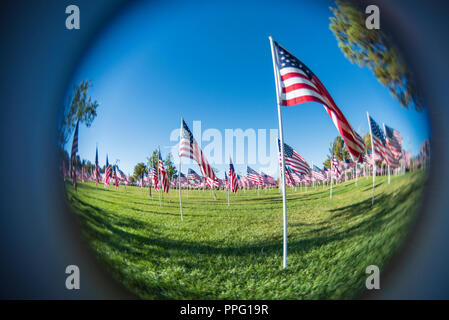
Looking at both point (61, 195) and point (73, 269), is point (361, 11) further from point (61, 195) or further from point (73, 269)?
point (73, 269)

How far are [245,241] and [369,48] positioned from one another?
2269mm

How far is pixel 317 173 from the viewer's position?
1.85 meters

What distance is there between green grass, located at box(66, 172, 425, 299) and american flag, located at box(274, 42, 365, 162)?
1.48ft

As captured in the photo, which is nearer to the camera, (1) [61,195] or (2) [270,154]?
(2) [270,154]

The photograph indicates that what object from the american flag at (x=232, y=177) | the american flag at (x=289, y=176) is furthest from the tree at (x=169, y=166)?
the american flag at (x=289, y=176)

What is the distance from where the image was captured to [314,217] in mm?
1929

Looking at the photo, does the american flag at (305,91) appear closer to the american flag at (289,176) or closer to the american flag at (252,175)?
the american flag at (289,176)

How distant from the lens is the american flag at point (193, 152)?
67.9 inches

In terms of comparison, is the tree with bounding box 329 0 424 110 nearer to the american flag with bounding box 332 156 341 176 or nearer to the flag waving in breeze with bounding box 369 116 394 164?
the flag waving in breeze with bounding box 369 116 394 164

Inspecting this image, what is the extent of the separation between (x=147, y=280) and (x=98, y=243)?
2.04ft

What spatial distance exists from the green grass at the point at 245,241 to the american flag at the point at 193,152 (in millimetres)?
299

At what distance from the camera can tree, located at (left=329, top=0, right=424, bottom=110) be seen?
1.84 m

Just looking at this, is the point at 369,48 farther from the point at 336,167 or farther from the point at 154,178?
the point at 154,178
